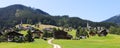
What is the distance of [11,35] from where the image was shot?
123625 mm

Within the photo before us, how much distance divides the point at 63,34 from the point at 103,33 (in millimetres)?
20527

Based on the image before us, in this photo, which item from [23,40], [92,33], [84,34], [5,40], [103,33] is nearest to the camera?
[23,40]

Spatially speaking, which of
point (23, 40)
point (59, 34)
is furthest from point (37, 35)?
point (23, 40)

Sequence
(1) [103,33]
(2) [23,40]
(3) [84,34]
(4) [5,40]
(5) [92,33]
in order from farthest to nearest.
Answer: (5) [92,33]
(3) [84,34]
(1) [103,33]
(4) [5,40]
(2) [23,40]

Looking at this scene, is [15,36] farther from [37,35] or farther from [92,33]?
[92,33]

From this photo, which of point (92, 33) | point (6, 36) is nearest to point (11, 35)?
point (6, 36)

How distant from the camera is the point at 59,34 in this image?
5866 inches

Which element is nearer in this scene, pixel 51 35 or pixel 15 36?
pixel 15 36

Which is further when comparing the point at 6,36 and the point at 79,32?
the point at 79,32

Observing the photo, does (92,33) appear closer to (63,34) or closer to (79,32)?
(79,32)

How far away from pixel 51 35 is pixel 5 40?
2137 inches

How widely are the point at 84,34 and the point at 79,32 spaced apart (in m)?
9.41

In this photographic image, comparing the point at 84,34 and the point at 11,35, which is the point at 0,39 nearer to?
the point at 11,35

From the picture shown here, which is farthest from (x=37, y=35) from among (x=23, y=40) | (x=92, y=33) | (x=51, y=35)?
(x=23, y=40)
